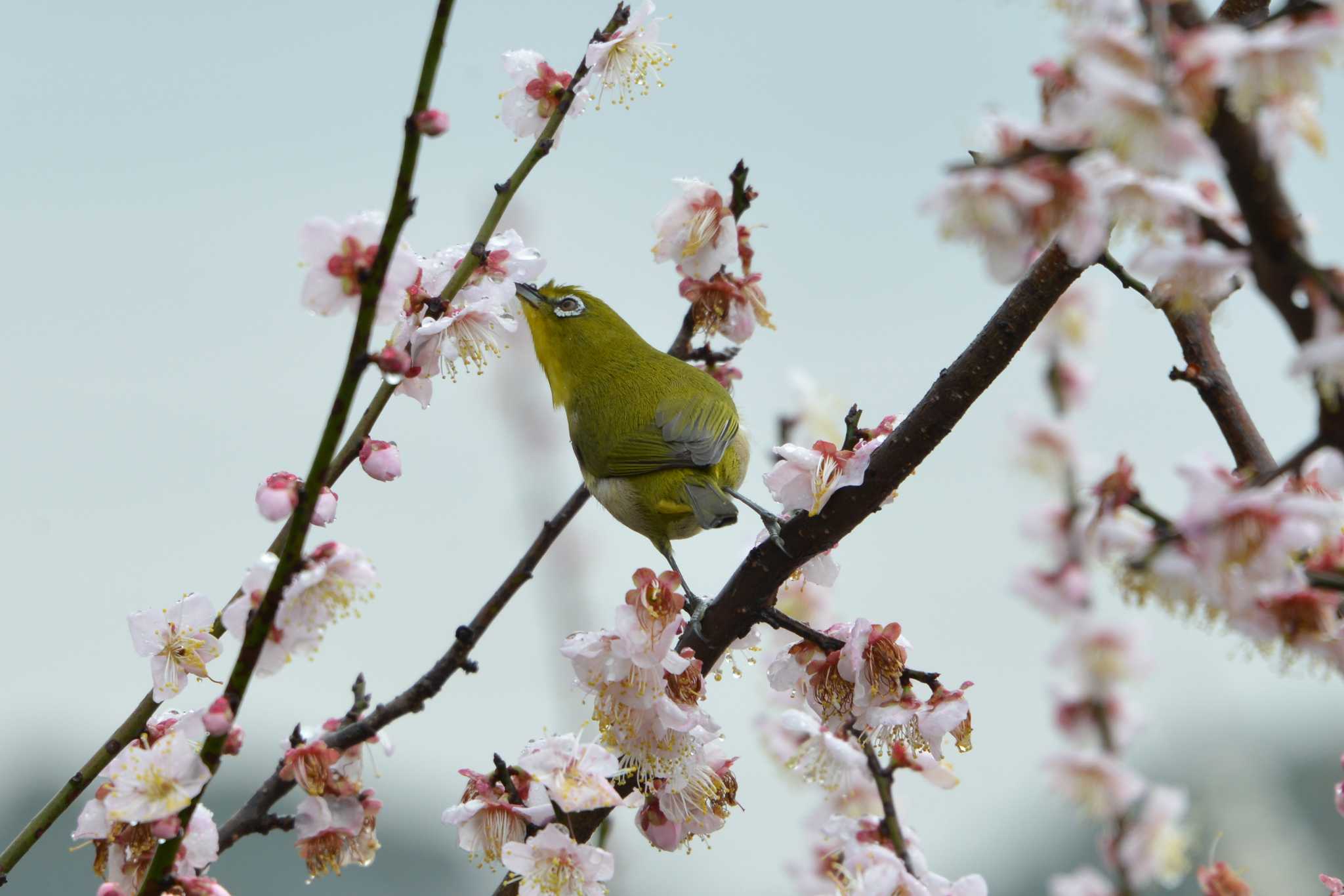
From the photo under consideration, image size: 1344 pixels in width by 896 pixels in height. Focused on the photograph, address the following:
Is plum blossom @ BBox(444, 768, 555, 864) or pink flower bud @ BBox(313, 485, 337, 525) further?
plum blossom @ BBox(444, 768, 555, 864)

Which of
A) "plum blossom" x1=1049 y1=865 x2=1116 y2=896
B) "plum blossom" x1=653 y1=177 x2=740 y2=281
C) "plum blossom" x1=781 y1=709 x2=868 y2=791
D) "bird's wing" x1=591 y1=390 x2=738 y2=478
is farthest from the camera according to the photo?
"bird's wing" x1=591 y1=390 x2=738 y2=478

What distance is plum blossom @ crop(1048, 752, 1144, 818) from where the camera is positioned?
103cm

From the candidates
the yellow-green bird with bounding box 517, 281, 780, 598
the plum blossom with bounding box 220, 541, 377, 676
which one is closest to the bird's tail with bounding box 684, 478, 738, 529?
the yellow-green bird with bounding box 517, 281, 780, 598

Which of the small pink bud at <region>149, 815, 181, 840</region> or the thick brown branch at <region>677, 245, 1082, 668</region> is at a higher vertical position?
the thick brown branch at <region>677, 245, 1082, 668</region>

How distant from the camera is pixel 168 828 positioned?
147 centimetres

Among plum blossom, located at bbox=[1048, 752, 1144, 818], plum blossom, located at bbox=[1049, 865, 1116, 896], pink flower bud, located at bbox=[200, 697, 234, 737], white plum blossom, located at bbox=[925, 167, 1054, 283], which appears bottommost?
plum blossom, located at bbox=[1049, 865, 1116, 896]

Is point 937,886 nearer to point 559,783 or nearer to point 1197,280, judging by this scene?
point 559,783

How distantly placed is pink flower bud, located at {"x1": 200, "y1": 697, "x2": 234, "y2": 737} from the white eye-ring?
9.01 feet

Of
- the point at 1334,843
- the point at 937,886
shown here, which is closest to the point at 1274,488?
the point at 937,886

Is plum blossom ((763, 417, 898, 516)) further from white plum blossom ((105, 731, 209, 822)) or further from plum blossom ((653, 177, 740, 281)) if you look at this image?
white plum blossom ((105, 731, 209, 822))

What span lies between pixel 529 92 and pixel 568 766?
126 cm

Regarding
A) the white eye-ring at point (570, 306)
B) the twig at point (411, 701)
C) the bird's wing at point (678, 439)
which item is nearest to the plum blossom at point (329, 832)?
the twig at point (411, 701)

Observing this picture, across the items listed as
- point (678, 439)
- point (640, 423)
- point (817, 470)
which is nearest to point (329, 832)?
point (817, 470)

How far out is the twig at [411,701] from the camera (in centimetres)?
148
